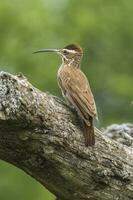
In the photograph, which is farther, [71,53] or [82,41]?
[82,41]

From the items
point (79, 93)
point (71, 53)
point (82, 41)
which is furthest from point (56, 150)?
point (82, 41)

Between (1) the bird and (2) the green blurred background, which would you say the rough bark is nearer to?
(1) the bird

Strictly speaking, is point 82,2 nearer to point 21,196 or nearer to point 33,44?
point 33,44

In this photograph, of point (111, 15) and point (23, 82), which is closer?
point (23, 82)

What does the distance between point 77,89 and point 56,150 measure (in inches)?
51.1

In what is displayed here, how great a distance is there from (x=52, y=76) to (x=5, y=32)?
1.82 meters

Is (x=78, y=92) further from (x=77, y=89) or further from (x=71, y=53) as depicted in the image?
(x=71, y=53)

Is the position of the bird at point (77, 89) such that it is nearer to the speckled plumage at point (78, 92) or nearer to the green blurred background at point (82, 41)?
the speckled plumage at point (78, 92)

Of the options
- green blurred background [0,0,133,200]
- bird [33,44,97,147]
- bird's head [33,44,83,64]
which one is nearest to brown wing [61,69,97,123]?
bird [33,44,97,147]

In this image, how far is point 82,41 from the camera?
68.9ft

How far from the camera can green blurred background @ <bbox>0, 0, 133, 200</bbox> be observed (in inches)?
779

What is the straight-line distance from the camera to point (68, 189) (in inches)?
320

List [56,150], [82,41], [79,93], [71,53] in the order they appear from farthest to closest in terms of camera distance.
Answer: [82,41] → [71,53] → [79,93] → [56,150]

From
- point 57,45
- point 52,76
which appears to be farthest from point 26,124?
point 57,45
